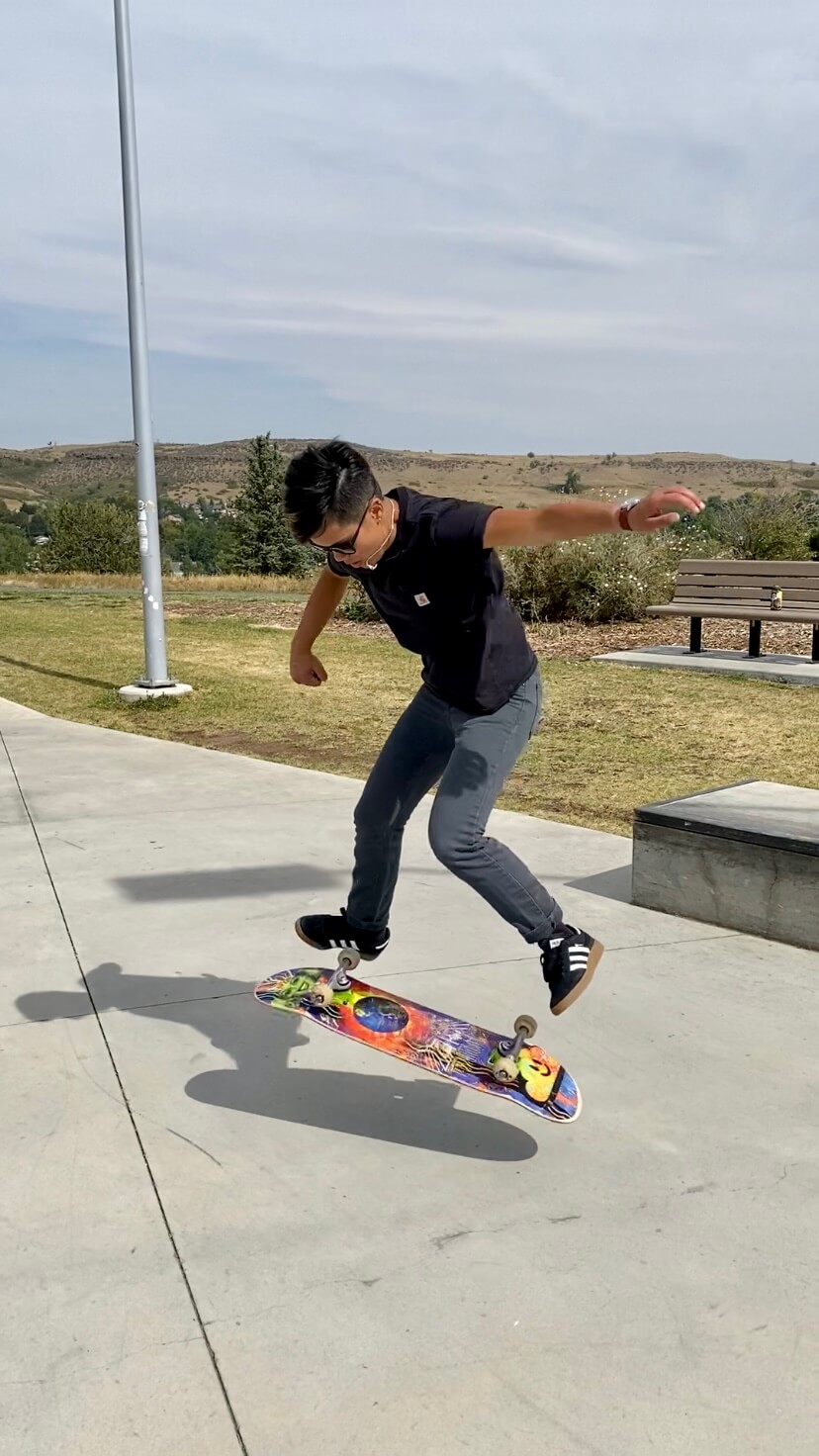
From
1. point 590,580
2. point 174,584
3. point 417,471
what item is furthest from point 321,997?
point 417,471

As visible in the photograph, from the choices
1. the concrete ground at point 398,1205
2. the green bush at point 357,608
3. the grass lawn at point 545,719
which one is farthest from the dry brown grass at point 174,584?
the concrete ground at point 398,1205

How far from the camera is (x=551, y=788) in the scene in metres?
7.39

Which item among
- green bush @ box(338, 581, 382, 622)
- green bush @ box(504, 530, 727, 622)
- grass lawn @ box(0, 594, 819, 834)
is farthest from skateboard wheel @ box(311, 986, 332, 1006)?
green bush @ box(338, 581, 382, 622)

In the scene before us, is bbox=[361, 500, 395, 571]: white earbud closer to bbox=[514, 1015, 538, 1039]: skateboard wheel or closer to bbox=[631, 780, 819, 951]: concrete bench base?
bbox=[514, 1015, 538, 1039]: skateboard wheel

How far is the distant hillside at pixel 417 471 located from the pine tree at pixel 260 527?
29.7 feet

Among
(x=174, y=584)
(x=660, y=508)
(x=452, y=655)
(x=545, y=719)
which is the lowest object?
(x=174, y=584)

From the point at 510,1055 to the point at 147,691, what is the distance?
8675 millimetres

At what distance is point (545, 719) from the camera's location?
32.8ft

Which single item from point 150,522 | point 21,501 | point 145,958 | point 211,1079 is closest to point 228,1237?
point 211,1079

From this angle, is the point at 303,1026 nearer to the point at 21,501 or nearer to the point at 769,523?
the point at 769,523


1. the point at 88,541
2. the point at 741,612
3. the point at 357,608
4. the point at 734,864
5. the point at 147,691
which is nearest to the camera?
the point at 734,864

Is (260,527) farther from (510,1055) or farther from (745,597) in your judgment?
(510,1055)

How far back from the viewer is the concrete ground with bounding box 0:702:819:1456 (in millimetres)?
2131

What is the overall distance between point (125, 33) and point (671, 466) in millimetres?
100917
